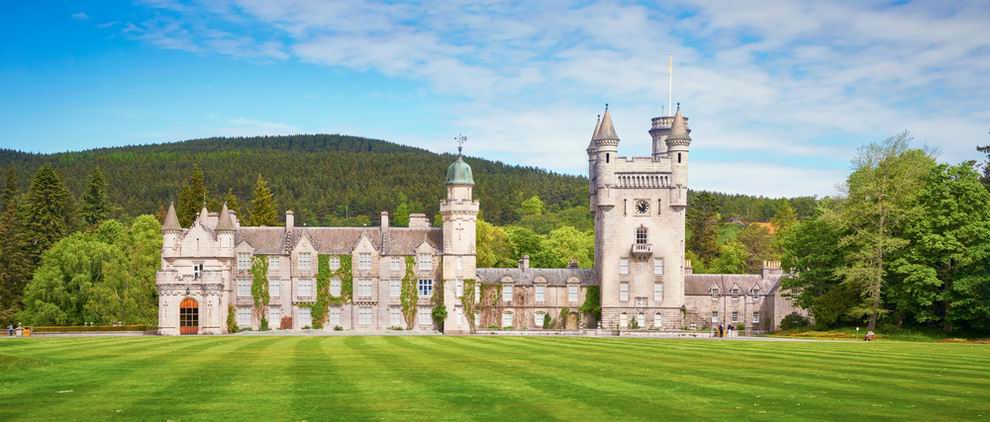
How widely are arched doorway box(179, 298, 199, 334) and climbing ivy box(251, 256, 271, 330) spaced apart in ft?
18.7

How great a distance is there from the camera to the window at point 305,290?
7025 centimetres

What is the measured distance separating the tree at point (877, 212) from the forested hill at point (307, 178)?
82793mm

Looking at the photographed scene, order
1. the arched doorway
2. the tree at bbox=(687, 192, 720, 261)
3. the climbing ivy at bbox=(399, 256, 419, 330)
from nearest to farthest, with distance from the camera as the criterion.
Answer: the arched doorway < the climbing ivy at bbox=(399, 256, 419, 330) < the tree at bbox=(687, 192, 720, 261)

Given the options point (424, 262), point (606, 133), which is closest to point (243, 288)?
point (424, 262)

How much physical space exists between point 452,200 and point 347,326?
1110cm

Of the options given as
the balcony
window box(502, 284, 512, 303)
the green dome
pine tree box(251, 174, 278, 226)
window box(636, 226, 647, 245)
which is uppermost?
the green dome

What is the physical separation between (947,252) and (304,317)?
40033 mm

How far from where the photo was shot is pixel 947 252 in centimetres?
5591

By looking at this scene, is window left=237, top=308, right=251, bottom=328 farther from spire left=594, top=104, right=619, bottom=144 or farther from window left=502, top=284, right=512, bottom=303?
spire left=594, top=104, right=619, bottom=144

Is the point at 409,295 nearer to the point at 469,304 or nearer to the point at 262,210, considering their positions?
the point at 469,304

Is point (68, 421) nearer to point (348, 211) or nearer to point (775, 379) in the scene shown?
point (775, 379)

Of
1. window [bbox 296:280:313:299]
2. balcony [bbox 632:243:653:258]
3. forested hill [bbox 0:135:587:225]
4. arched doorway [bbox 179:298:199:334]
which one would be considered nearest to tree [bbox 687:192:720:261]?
balcony [bbox 632:243:653:258]

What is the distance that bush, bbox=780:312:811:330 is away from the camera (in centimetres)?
6769

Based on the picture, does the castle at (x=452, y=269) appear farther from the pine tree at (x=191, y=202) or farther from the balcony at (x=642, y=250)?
the pine tree at (x=191, y=202)
